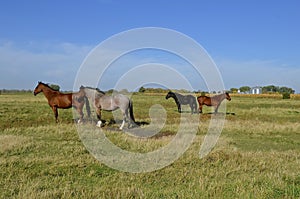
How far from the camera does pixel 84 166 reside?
6906 mm

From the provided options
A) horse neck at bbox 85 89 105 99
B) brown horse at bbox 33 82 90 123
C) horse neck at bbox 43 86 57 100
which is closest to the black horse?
brown horse at bbox 33 82 90 123

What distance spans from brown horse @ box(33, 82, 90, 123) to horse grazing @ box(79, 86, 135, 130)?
0.44 metres

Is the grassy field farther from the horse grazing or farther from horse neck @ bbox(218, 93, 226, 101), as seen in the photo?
horse neck @ bbox(218, 93, 226, 101)

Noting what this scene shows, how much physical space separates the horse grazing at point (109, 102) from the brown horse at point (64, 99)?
442 mm

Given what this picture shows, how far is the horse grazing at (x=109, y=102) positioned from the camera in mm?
13688

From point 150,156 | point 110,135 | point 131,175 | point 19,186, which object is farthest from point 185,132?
point 19,186

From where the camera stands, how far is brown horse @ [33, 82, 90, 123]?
14.4 m

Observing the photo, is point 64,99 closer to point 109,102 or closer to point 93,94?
point 93,94

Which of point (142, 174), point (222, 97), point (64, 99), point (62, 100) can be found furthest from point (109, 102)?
point (222, 97)

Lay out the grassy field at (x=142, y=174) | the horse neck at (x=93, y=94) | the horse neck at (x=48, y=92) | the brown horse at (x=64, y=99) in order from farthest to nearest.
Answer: the horse neck at (x=48, y=92), the brown horse at (x=64, y=99), the horse neck at (x=93, y=94), the grassy field at (x=142, y=174)

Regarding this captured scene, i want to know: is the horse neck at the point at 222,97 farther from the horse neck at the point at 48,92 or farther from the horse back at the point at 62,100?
the horse neck at the point at 48,92

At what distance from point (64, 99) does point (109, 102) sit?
2.58m

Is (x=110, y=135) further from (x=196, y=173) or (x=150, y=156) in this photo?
(x=196, y=173)

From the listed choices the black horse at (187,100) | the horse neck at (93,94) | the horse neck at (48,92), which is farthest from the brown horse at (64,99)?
the black horse at (187,100)
